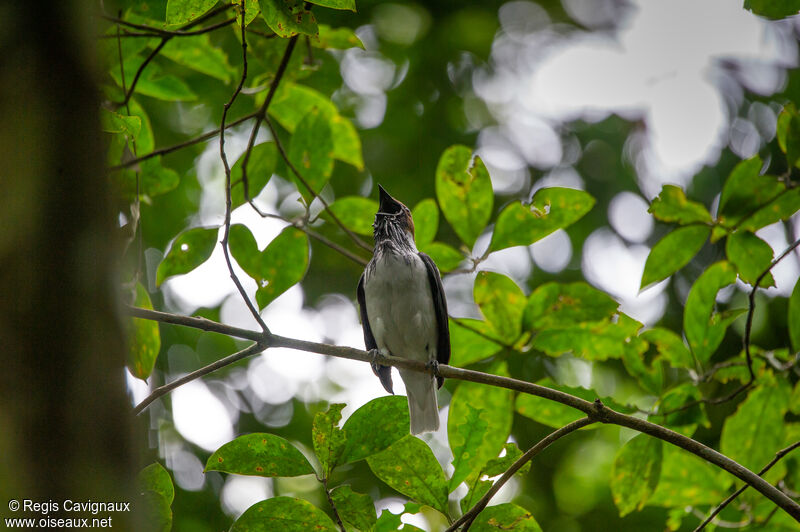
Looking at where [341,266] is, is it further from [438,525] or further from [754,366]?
[754,366]

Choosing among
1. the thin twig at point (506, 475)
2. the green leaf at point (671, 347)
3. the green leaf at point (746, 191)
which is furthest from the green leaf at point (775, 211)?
the thin twig at point (506, 475)

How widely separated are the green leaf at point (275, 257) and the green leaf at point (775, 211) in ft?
6.29

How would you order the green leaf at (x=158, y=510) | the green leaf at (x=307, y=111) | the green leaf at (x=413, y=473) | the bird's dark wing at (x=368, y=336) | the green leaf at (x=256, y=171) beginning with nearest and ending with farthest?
the green leaf at (x=158, y=510) → the green leaf at (x=413, y=473) → the green leaf at (x=256, y=171) → the green leaf at (x=307, y=111) → the bird's dark wing at (x=368, y=336)

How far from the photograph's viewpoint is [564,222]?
2.91 meters

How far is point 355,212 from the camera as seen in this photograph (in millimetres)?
3336

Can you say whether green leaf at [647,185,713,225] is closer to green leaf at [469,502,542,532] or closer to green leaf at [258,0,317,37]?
green leaf at [469,502,542,532]

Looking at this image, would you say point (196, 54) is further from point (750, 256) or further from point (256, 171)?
point (750, 256)

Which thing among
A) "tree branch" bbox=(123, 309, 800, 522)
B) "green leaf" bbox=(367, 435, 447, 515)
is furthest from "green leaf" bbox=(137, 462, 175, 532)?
"green leaf" bbox=(367, 435, 447, 515)

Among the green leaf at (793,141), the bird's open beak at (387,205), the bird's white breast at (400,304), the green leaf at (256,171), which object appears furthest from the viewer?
the bird's open beak at (387,205)

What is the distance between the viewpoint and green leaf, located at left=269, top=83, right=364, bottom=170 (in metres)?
3.43

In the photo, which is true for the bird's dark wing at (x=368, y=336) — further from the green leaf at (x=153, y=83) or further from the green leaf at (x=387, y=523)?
the green leaf at (x=387, y=523)

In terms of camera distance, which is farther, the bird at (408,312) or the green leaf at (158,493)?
the bird at (408,312)

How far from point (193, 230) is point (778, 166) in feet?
19.5

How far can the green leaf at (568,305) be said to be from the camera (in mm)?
2906
